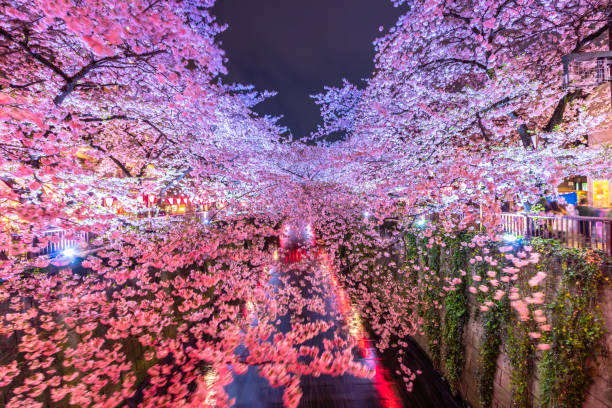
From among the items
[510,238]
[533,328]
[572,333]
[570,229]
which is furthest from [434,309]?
[570,229]

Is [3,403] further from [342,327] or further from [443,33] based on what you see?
[443,33]

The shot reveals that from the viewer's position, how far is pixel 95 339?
8.98 meters

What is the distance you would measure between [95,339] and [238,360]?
5.50 meters

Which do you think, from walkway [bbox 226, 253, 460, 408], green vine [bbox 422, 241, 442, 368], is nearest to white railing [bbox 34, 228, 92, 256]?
walkway [bbox 226, 253, 460, 408]

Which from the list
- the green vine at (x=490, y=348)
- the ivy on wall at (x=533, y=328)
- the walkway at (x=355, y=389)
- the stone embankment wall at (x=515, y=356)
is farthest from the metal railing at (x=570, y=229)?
the walkway at (x=355, y=389)

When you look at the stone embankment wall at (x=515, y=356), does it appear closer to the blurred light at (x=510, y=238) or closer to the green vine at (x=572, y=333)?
the green vine at (x=572, y=333)

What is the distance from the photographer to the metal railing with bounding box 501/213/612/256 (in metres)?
4.60

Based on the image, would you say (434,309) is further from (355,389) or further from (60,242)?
(60,242)

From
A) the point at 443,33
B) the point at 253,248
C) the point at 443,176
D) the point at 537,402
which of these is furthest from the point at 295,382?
the point at 443,33

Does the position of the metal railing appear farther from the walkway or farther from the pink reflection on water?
the pink reflection on water

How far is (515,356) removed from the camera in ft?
19.1

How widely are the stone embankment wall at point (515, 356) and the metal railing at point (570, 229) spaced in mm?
421

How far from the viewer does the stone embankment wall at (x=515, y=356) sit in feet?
14.0

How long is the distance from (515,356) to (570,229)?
10.9 feet
